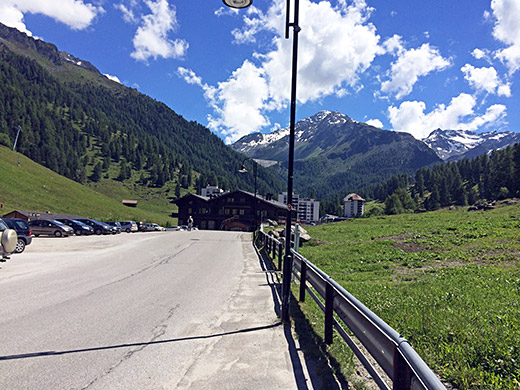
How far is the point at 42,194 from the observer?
8531 cm

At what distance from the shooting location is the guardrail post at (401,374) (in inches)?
120

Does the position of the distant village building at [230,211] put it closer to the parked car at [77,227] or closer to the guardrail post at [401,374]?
the parked car at [77,227]

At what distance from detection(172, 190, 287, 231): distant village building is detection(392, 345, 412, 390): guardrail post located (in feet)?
257

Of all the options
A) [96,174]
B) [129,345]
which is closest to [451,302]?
[129,345]

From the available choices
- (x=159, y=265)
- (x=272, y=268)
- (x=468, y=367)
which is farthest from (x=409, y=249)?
(x=468, y=367)

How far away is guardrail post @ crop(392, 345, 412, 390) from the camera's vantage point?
3.04 m

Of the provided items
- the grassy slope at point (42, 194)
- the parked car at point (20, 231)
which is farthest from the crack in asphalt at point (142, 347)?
Result: the grassy slope at point (42, 194)

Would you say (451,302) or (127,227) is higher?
(127,227)

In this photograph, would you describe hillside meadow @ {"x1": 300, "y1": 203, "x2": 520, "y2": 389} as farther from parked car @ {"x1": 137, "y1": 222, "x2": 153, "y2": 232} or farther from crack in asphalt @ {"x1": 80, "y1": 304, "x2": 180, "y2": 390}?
parked car @ {"x1": 137, "y1": 222, "x2": 153, "y2": 232}

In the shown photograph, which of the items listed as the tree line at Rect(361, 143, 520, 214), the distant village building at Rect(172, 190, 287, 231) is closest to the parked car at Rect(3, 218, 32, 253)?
the distant village building at Rect(172, 190, 287, 231)

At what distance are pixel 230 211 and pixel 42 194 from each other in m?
45.4

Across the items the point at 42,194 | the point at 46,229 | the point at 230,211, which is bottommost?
the point at 46,229

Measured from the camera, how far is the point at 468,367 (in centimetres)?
438

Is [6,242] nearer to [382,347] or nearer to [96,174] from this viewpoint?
[382,347]
